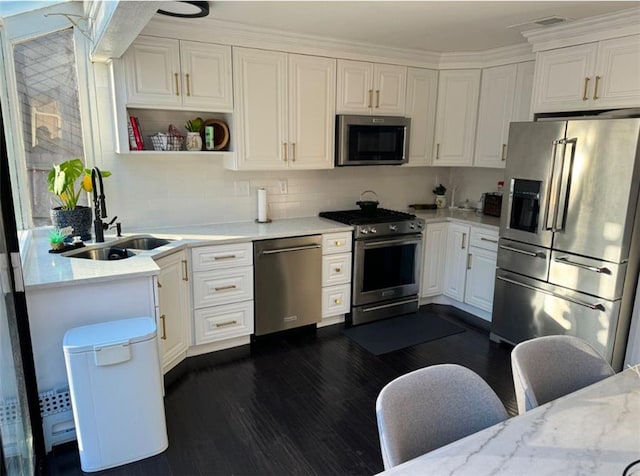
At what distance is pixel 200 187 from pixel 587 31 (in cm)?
307

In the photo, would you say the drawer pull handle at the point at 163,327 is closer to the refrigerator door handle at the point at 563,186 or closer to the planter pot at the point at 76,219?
the planter pot at the point at 76,219

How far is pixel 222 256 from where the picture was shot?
127 inches

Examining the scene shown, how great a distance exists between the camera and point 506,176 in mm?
3395

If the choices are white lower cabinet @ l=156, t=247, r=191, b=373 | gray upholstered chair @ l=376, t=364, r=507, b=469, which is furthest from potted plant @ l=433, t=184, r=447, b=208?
gray upholstered chair @ l=376, t=364, r=507, b=469

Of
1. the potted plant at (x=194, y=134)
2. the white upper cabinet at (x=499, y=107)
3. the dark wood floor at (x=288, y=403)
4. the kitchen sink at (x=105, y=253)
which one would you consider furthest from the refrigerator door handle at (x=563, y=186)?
the kitchen sink at (x=105, y=253)

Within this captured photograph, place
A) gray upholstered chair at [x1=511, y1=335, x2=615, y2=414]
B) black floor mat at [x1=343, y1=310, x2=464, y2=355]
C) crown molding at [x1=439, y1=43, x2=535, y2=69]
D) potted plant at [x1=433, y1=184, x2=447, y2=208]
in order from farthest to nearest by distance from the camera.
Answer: potted plant at [x1=433, y1=184, x2=447, y2=208], crown molding at [x1=439, y1=43, x2=535, y2=69], black floor mat at [x1=343, y1=310, x2=464, y2=355], gray upholstered chair at [x1=511, y1=335, x2=615, y2=414]

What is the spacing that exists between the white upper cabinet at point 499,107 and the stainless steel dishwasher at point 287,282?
1.85 metres

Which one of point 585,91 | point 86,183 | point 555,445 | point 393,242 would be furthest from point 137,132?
point 585,91

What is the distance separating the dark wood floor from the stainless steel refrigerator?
1.88 feet

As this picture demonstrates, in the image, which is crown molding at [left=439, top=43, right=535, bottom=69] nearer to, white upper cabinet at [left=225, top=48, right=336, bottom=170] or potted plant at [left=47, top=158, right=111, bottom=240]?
white upper cabinet at [left=225, top=48, right=336, bottom=170]

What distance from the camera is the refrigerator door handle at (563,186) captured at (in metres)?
2.94

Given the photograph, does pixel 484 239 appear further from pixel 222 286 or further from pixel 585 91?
pixel 222 286

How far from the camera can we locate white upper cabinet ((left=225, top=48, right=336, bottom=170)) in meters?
3.42

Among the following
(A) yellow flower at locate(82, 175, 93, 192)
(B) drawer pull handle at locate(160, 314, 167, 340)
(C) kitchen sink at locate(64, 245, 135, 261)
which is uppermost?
(A) yellow flower at locate(82, 175, 93, 192)
